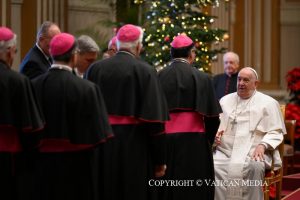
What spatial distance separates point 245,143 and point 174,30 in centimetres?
352

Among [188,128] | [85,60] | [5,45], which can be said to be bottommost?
[188,128]

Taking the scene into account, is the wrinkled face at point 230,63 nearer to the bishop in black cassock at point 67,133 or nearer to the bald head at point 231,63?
the bald head at point 231,63

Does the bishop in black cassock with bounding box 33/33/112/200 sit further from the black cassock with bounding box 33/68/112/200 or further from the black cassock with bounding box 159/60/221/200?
the black cassock with bounding box 159/60/221/200

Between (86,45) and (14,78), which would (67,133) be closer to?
(14,78)

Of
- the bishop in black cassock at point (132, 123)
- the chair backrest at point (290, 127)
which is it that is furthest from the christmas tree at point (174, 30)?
the bishop in black cassock at point (132, 123)

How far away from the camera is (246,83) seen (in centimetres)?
833

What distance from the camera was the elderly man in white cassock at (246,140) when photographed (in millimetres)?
7961

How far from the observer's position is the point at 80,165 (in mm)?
5609

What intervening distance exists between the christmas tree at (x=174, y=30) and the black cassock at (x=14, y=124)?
6009 millimetres

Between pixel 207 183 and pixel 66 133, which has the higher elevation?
pixel 66 133

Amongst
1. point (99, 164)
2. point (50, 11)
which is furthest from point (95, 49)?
point (50, 11)

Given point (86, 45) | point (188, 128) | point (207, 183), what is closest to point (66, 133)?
point (86, 45)

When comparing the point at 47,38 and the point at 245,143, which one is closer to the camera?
the point at 47,38

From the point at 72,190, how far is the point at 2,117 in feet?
2.35
